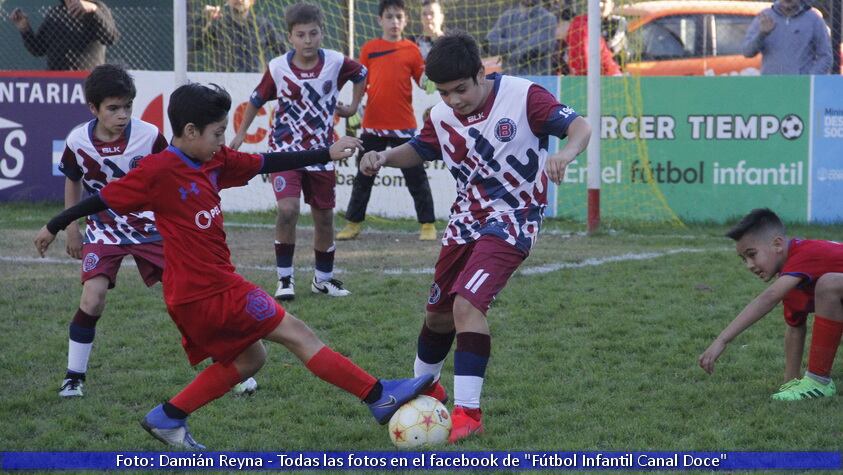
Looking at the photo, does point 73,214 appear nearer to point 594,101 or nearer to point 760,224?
point 760,224

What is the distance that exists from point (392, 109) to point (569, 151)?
5551 millimetres

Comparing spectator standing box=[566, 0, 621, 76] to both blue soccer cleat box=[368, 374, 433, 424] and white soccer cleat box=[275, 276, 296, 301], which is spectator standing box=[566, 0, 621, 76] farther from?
blue soccer cleat box=[368, 374, 433, 424]

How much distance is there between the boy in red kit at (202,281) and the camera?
4367mm

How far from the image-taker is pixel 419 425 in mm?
4438

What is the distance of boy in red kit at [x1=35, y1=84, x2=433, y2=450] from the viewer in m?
4.37

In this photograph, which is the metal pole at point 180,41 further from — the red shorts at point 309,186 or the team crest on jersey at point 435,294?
the team crest on jersey at point 435,294

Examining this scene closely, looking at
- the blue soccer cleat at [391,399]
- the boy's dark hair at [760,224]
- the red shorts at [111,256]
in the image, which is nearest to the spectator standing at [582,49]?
the boy's dark hair at [760,224]

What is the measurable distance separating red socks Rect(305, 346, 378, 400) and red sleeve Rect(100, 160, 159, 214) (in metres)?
0.89

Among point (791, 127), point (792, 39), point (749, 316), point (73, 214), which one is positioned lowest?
point (749, 316)

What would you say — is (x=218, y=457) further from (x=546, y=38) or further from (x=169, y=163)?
(x=546, y=38)

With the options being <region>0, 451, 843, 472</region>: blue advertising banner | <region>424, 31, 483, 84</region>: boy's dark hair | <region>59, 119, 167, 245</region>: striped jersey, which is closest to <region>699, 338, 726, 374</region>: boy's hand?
<region>0, 451, 843, 472</region>: blue advertising banner

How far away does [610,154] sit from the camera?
37.7 feet

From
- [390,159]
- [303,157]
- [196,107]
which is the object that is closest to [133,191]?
[196,107]

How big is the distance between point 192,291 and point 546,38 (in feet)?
26.7
